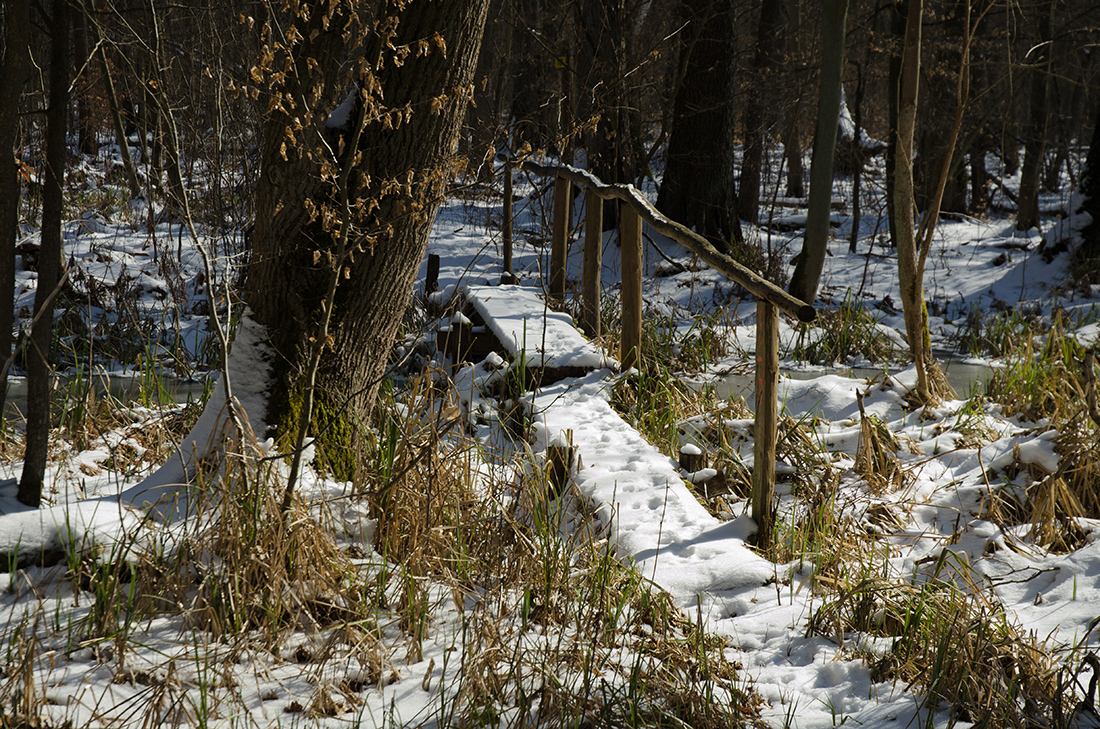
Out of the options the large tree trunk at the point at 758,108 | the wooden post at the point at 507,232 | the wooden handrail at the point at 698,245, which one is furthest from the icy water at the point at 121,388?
the large tree trunk at the point at 758,108

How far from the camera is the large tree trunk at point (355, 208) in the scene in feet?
10.2

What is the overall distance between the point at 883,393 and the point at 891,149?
6654 millimetres

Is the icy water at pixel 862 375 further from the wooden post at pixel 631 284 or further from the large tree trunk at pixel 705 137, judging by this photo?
the large tree trunk at pixel 705 137

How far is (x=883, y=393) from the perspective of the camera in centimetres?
550

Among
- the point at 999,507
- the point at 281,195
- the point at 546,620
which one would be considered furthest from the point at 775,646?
the point at 281,195

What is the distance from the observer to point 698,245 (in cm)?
402

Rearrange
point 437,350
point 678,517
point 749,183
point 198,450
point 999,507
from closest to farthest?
point 198,450 < point 678,517 < point 999,507 < point 437,350 < point 749,183

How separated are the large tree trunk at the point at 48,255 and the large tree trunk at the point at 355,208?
2.28 ft

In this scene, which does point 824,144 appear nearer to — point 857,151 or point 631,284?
point 631,284

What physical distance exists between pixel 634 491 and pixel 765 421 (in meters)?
0.65

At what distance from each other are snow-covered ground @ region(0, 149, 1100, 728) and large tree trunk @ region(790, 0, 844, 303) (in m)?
1.94

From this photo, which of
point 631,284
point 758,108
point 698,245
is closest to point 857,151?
point 758,108

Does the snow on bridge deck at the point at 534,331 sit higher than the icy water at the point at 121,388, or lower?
higher

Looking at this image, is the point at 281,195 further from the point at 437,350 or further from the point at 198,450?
the point at 437,350
